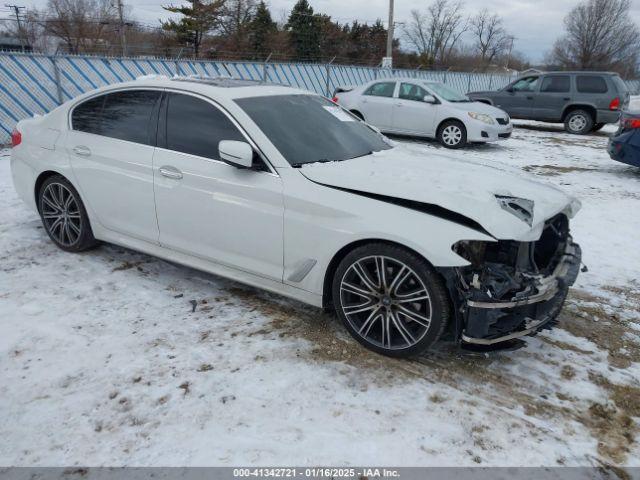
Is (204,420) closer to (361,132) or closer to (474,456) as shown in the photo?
(474,456)

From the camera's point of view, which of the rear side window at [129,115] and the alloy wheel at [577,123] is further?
the alloy wheel at [577,123]

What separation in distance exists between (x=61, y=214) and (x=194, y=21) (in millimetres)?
41969

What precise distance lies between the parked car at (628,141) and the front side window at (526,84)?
711 centimetres

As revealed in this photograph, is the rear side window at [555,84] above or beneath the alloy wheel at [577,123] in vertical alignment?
above

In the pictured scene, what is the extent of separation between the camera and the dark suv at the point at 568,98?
46.4 feet

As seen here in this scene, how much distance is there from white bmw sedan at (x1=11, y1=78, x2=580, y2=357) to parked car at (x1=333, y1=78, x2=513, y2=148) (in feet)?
24.3

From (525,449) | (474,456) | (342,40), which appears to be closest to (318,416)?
(474,456)

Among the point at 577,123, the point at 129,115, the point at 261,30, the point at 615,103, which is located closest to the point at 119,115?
the point at 129,115

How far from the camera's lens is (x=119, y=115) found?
4.19 m

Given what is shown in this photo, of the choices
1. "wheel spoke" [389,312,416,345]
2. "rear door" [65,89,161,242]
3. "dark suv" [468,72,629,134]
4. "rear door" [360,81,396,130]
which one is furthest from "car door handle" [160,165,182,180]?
"dark suv" [468,72,629,134]

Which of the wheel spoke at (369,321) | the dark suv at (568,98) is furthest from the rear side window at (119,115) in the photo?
the dark suv at (568,98)

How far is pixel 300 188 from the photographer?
3.26 meters

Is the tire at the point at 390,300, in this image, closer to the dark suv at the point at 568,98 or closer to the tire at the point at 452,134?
the tire at the point at 452,134

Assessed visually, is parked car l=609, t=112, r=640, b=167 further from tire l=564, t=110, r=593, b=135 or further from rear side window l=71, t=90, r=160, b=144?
rear side window l=71, t=90, r=160, b=144
